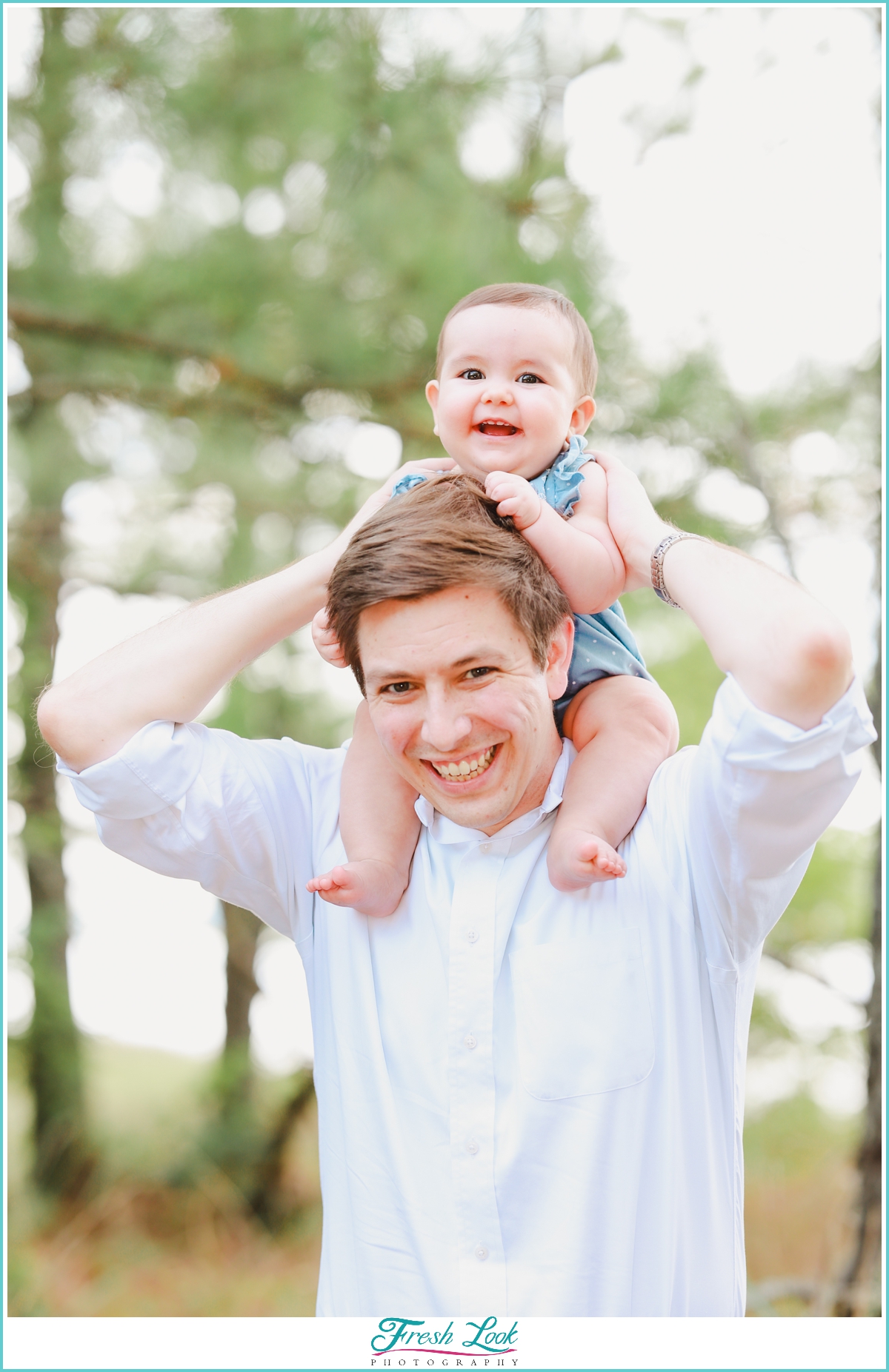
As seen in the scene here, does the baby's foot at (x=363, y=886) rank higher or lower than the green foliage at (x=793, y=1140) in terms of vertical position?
higher

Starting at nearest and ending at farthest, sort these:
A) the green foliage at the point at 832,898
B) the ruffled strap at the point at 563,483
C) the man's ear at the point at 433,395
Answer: the ruffled strap at the point at 563,483 < the man's ear at the point at 433,395 < the green foliage at the point at 832,898

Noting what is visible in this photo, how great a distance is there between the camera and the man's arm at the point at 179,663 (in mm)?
1752

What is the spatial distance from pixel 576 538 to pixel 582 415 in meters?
0.37

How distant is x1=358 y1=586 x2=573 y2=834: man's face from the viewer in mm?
1616

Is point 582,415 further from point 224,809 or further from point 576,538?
point 224,809

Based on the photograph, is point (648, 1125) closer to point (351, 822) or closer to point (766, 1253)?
point (351, 822)

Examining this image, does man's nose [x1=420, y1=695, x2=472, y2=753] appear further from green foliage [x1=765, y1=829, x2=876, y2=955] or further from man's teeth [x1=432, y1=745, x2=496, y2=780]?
green foliage [x1=765, y1=829, x2=876, y2=955]

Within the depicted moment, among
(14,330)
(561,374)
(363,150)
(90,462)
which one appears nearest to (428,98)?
(363,150)

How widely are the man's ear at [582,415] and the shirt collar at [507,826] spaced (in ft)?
1.86

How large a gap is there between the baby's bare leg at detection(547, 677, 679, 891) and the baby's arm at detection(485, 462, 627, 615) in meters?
0.16

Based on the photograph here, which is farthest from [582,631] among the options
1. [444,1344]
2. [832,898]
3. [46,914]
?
[46,914]

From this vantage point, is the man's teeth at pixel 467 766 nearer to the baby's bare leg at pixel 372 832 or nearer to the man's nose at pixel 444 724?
the man's nose at pixel 444 724

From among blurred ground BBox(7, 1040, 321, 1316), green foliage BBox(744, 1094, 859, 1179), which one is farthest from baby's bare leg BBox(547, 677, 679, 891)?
blurred ground BBox(7, 1040, 321, 1316)

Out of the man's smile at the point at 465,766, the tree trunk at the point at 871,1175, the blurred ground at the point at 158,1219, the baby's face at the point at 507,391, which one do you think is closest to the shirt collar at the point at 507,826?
the man's smile at the point at 465,766
